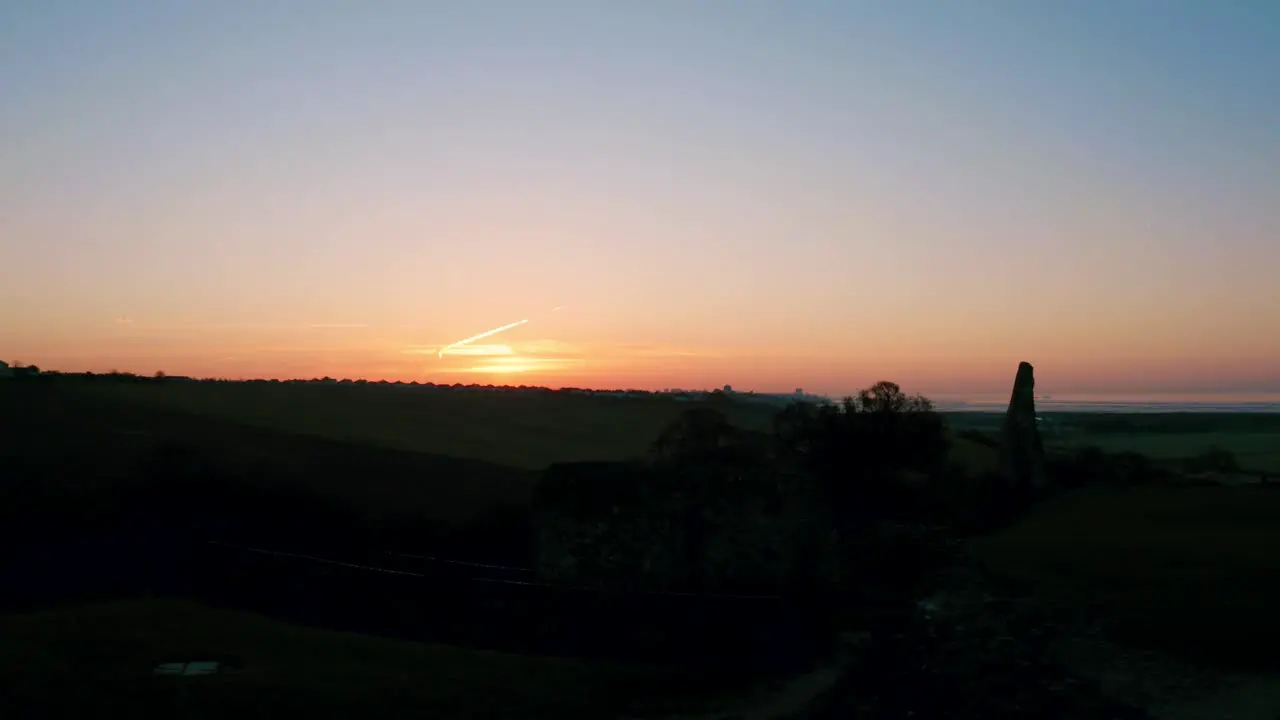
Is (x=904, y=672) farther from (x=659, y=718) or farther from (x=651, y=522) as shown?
(x=651, y=522)

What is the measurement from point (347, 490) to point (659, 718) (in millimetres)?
19066

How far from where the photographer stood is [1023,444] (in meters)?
29.6

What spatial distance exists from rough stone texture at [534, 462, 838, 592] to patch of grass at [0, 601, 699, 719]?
8.22 ft

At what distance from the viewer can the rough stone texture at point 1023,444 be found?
29.2 meters

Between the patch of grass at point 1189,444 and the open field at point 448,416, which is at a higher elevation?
the open field at point 448,416

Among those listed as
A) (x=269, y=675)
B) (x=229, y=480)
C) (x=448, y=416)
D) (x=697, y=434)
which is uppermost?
(x=448, y=416)

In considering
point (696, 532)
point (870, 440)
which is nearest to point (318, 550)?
point (696, 532)

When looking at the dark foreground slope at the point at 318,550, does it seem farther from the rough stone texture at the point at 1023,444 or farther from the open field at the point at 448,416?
the rough stone texture at the point at 1023,444

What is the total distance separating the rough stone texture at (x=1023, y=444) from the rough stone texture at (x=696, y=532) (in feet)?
51.5

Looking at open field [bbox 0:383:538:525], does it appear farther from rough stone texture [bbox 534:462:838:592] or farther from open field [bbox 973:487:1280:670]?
open field [bbox 973:487:1280:670]

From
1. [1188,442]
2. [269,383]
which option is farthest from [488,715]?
[1188,442]

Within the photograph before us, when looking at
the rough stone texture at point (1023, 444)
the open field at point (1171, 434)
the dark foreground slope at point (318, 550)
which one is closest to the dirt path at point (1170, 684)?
the dark foreground slope at point (318, 550)

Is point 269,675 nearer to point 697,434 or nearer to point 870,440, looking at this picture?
point 697,434

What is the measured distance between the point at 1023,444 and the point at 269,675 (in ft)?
78.1
